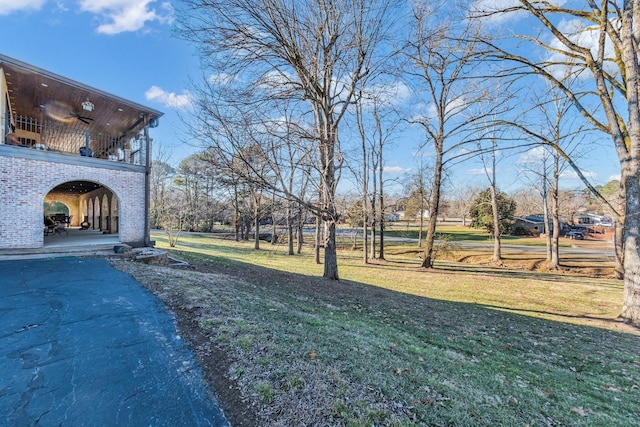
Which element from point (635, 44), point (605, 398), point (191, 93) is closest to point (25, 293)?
point (191, 93)

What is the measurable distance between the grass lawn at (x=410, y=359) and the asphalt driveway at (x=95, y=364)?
345 mm

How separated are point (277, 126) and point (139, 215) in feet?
20.2

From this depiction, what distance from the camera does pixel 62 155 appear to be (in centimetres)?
863

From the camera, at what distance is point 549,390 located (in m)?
3.23

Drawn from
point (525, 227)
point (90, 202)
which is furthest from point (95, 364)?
point (525, 227)

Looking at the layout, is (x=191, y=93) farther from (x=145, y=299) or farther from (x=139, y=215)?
(x=145, y=299)

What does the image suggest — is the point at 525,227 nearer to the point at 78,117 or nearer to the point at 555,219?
the point at 555,219

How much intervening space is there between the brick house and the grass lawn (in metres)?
3.74

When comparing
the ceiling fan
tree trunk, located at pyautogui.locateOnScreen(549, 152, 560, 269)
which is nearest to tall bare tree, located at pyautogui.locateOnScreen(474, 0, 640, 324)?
tree trunk, located at pyautogui.locateOnScreen(549, 152, 560, 269)

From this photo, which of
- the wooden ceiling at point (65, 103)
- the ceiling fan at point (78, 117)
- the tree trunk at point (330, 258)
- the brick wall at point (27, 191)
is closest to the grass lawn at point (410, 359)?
the tree trunk at point (330, 258)

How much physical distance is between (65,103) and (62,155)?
3643 millimetres

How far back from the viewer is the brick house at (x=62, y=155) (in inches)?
309

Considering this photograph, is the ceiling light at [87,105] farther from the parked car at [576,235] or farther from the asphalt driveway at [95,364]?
the parked car at [576,235]

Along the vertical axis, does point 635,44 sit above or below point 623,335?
above
